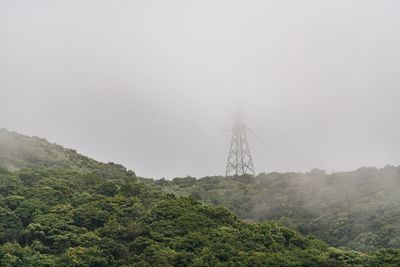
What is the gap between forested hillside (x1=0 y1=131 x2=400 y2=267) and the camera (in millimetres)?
41219

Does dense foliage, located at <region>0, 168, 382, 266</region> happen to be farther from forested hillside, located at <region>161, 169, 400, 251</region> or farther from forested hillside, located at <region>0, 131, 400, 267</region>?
forested hillside, located at <region>161, 169, 400, 251</region>

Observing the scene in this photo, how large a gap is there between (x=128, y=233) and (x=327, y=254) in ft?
40.7

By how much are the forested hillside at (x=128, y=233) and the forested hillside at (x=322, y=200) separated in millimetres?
9113

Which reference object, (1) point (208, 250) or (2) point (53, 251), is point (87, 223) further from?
(1) point (208, 250)

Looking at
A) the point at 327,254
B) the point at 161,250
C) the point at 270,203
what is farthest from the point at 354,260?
the point at 270,203

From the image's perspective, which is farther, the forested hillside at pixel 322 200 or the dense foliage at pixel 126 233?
the forested hillside at pixel 322 200

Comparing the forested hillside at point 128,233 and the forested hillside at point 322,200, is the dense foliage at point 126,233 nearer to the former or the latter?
the forested hillside at point 128,233

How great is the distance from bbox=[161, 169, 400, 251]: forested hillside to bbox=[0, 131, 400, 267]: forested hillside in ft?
29.9

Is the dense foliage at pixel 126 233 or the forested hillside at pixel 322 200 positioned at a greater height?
the forested hillside at pixel 322 200

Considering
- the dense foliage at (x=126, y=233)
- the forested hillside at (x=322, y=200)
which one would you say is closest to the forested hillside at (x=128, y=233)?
the dense foliage at (x=126, y=233)

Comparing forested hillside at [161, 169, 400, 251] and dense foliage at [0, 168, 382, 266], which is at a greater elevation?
forested hillside at [161, 169, 400, 251]

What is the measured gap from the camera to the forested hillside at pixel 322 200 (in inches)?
2219

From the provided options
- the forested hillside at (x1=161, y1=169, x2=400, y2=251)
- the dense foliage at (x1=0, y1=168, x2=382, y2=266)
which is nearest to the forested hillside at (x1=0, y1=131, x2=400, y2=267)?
the dense foliage at (x1=0, y1=168, x2=382, y2=266)

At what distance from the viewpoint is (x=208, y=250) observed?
4256 centimetres
